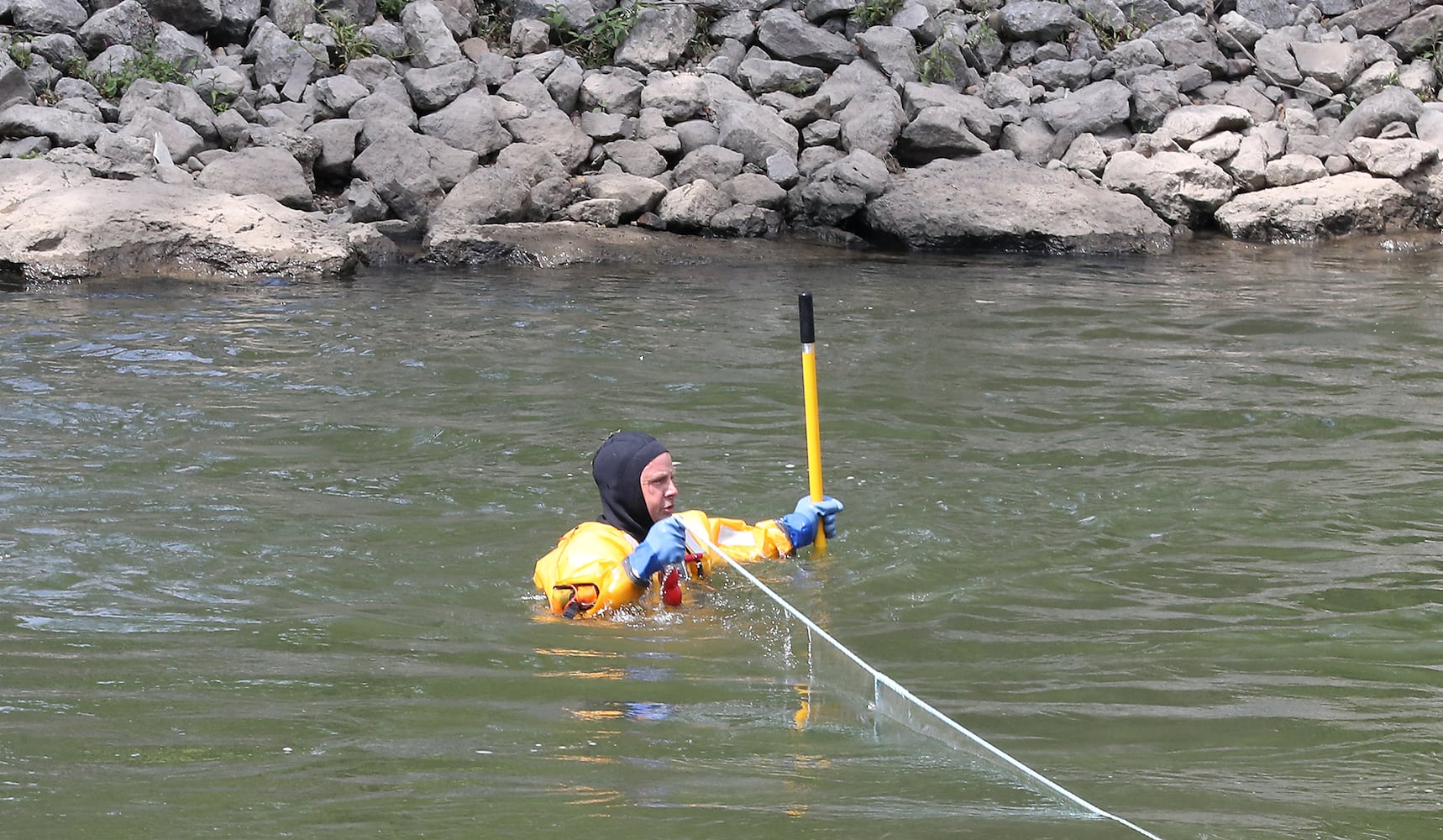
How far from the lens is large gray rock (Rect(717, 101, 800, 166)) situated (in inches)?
555

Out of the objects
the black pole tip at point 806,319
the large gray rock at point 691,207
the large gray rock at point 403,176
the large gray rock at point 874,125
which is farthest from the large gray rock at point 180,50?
the black pole tip at point 806,319

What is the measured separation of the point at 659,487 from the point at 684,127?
9801 mm

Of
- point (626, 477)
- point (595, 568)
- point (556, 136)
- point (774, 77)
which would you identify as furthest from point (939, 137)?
point (595, 568)

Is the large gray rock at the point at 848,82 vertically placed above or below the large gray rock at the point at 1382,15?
below

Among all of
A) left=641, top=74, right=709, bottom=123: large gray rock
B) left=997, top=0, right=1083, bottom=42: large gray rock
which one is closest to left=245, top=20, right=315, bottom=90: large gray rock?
left=641, top=74, right=709, bottom=123: large gray rock

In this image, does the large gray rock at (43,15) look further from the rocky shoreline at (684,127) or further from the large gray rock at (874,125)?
the large gray rock at (874,125)

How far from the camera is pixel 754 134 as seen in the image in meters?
14.1

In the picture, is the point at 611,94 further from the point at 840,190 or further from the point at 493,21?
the point at 840,190

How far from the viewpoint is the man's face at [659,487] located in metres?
5.14

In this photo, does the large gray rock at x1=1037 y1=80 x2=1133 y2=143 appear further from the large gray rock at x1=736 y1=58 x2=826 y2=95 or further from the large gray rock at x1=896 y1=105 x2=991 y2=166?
the large gray rock at x1=736 y1=58 x2=826 y2=95

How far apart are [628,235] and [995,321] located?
4.03 metres

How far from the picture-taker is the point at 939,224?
43.3 ft

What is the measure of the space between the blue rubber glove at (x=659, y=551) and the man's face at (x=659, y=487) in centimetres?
23

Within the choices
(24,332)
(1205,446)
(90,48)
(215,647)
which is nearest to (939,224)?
(1205,446)
